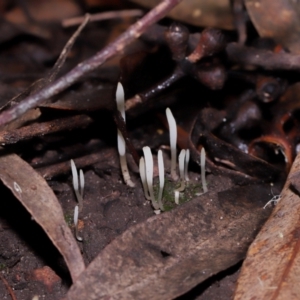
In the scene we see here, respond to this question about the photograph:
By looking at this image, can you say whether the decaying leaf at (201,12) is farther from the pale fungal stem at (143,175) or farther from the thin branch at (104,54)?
the thin branch at (104,54)

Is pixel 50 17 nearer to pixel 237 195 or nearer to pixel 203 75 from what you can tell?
pixel 203 75

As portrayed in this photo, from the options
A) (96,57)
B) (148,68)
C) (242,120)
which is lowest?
(242,120)

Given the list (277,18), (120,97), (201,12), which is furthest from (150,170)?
(201,12)

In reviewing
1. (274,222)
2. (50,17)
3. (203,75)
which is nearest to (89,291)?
(274,222)

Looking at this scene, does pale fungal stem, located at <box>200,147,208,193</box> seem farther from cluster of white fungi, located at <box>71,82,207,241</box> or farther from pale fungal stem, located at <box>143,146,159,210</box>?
pale fungal stem, located at <box>143,146,159,210</box>

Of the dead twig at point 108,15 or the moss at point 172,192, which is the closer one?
the moss at point 172,192

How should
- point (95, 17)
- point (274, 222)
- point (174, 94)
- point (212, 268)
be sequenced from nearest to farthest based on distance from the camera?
point (212, 268) → point (274, 222) → point (174, 94) → point (95, 17)

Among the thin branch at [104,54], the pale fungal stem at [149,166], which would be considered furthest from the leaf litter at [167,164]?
the pale fungal stem at [149,166]

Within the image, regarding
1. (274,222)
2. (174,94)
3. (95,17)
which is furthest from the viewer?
(95,17)
